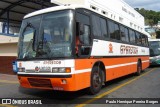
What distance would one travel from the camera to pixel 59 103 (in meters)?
7.91

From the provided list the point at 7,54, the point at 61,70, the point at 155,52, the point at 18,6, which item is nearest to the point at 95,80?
the point at 61,70

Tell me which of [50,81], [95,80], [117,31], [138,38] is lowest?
[95,80]

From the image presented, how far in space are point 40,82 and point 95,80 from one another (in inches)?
80.4

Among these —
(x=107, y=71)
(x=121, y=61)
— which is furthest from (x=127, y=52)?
(x=107, y=71)

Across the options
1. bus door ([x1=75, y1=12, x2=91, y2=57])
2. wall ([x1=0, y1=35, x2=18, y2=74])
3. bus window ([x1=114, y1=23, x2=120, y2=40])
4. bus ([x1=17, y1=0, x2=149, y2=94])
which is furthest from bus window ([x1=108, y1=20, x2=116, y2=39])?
wall ([x1=0, y1=35, x2=18, y2=74])

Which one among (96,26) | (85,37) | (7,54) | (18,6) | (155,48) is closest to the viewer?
(85,37)

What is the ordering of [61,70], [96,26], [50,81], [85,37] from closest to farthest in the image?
1. [61,70]
2. [50,81]
3. [85,37]
4. [96,26]

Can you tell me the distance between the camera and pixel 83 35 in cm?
838

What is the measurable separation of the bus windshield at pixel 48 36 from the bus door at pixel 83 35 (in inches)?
11.5

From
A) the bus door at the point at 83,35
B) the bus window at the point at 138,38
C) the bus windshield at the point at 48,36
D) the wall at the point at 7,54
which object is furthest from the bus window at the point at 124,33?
the wall at the point at 7,54

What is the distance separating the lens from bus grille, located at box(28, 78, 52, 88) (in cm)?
797

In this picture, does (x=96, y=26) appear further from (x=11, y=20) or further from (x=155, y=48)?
(x=11, y=20)

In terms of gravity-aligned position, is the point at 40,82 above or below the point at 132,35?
below

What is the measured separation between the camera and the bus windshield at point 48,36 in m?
7.80
